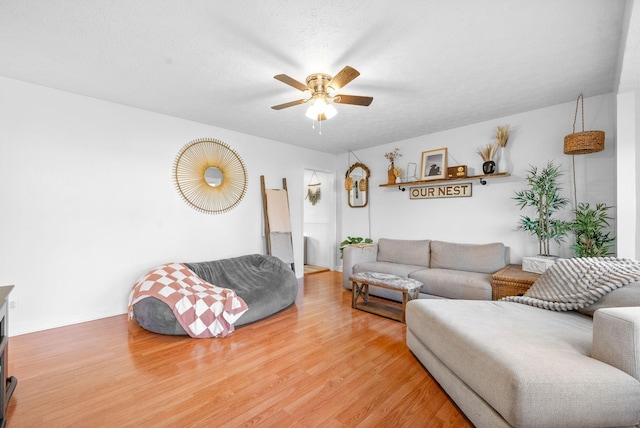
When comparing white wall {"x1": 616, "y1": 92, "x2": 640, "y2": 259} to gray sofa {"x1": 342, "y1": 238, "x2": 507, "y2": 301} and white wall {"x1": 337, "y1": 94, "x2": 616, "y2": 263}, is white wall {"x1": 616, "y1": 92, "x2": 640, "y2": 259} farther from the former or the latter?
gray sofa {"x1": 342, "y1": 238, "x2": 507, "y2": 301}

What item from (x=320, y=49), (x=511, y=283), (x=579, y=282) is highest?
(x=320, y=49)

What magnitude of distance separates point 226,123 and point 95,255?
7.32 ft

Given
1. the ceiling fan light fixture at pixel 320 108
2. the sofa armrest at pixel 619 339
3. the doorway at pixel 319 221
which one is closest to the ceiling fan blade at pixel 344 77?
the ceiling fan light fixture at pixel 320 108

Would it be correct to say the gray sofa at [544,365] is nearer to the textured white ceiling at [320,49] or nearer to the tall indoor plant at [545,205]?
the tall indoor plant at [545,205]

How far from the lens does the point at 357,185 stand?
17.1ft

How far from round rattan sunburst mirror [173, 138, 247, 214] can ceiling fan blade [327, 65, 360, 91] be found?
2348mm

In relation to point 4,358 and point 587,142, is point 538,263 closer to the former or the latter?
point 587,142

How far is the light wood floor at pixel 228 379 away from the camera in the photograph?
154 centimetres

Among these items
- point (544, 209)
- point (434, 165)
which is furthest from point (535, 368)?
point (434, 165)

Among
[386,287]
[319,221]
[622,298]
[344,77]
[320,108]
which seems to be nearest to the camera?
[622,298]

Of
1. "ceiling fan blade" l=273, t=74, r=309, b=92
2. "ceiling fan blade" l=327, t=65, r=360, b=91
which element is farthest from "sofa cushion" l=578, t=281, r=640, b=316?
"ceiling fan blade" l=273, t=74, r=309, b=92

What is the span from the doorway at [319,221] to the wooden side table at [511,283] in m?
A: 3.15

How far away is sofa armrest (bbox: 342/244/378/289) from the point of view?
408 centimetres

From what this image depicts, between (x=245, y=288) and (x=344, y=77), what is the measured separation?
8.10ft
